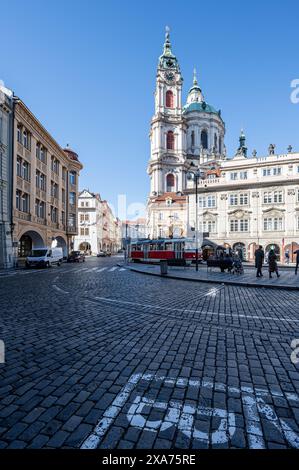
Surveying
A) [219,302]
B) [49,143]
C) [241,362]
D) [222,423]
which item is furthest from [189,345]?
[49,143]

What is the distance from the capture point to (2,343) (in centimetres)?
486

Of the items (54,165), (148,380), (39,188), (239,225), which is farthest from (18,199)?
(239,225)

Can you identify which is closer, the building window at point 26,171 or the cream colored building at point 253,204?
the building window at point 26,171

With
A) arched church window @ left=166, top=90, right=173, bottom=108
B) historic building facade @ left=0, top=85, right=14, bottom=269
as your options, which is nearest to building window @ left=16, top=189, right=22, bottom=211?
historic building facade @ left=0, top=85, right=14, bottom=269

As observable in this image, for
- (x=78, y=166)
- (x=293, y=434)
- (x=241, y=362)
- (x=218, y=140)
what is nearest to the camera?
(x=293, y=434)

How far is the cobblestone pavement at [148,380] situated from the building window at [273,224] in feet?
119

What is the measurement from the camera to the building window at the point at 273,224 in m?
39.4

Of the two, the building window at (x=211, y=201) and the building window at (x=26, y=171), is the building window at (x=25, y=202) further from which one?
the building window at (x=211, y=201)

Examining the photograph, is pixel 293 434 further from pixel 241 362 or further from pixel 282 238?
pixel 282 238

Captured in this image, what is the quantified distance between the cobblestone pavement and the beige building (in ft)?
79.9

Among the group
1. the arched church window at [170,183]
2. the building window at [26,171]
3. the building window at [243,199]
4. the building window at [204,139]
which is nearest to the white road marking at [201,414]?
the building window at [26,171]

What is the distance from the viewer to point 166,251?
3216 centimetres

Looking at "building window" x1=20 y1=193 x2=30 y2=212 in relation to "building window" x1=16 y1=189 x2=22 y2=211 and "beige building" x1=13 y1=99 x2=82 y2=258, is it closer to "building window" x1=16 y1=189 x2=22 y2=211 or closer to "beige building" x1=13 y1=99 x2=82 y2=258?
"beige building" x1=13 y1=99 x2=82 y2=258

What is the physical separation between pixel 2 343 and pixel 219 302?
6349 mm
